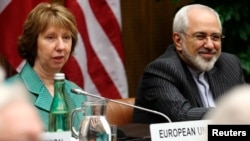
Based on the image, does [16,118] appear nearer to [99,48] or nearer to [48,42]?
[48,42]

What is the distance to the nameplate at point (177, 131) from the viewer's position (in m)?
2.30

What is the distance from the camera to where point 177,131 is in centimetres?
238

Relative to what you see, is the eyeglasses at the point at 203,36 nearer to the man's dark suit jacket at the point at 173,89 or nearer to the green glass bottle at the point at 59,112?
the man's dark suit jacket at the point at 173,89

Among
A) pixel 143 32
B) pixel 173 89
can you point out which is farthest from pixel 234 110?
pixel 143 32

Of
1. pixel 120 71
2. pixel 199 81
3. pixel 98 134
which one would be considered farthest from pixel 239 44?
pixel 98 134

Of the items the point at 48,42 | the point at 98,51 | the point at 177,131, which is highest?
the point at 48,42

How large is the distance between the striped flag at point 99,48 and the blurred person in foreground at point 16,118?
3.39 m

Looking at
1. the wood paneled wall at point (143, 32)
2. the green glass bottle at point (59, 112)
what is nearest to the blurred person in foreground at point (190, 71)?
the green glass bottle at point (59, 112)

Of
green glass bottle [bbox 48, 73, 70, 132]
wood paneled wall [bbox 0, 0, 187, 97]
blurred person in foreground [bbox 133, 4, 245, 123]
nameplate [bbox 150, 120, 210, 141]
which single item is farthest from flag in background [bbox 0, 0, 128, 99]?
nameplate [bbox 150, 120, 210, 141]

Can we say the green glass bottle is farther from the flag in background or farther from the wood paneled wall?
the wood paneled wall

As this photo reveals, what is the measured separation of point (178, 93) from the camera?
333cm

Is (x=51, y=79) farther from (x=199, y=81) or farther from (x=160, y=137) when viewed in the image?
(x=160, y=137)

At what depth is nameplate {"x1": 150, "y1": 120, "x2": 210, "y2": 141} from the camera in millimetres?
2305

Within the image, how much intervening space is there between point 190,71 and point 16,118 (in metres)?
2.61
